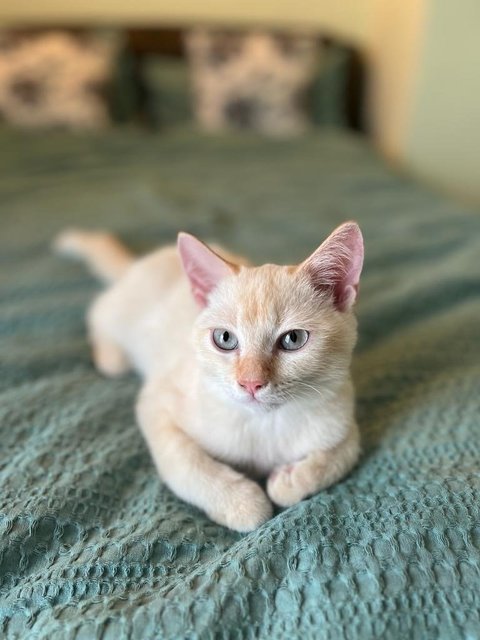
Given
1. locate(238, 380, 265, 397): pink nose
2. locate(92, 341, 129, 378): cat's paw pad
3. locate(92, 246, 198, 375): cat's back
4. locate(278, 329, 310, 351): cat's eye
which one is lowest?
locate(92, 341, 129, 378): cat's paw pad

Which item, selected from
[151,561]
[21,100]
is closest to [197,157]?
[21,100]

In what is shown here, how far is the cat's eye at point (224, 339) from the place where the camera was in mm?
805

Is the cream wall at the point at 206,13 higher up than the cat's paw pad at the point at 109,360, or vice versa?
the cream wall at the point at 206,13

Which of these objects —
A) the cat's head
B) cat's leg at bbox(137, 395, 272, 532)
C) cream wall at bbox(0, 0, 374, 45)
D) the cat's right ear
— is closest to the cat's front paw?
cat's leg at bbox(137, 395, 272, 532)

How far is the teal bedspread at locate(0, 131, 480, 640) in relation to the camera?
61 centimetres

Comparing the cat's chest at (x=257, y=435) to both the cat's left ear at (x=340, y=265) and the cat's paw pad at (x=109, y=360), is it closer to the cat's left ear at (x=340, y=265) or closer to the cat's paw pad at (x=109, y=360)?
the cat's left ear at (x=340, y=265)

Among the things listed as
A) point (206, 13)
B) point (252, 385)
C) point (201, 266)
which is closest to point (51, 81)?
point (206, 13)

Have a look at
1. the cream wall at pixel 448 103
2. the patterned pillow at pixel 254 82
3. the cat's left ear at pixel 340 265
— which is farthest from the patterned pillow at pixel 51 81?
the cat's left ear at pixel 340 265

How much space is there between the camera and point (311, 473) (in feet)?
2.61

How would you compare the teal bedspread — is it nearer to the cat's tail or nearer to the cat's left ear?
the cat's tail

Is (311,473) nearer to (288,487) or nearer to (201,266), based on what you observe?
(288,487)

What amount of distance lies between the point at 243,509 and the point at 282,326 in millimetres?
247

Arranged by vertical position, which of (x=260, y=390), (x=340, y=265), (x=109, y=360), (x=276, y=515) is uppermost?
(x=340, y=265)

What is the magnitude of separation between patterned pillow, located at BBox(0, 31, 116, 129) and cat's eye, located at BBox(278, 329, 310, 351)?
2172 mm
